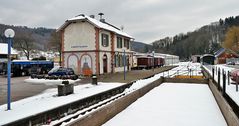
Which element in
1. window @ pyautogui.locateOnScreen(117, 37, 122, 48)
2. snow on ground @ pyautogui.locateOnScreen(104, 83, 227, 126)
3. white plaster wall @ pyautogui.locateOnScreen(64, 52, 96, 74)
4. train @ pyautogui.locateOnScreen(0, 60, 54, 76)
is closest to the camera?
snow on ground @ pyautogui.locateOnScreen(104, 83, 227, 126)

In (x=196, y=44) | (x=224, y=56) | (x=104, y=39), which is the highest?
(x=196, y=44)

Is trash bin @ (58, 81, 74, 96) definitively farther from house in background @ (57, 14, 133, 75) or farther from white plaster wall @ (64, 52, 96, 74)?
white plaster wall @ (64, 52, 96, 74)

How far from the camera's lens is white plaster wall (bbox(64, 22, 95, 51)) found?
2726 centimetres

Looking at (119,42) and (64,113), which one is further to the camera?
(119,42)

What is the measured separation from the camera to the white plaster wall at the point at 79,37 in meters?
27.3

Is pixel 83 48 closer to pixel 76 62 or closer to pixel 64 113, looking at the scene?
pixel 76 62

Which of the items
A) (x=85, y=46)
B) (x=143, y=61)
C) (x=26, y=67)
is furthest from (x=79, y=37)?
(x=143, y=61)

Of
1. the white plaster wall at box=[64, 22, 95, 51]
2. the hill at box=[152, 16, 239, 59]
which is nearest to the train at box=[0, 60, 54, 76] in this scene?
the white plaster wall at box=[64, 22, 95, 51]

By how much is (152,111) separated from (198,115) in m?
2.00

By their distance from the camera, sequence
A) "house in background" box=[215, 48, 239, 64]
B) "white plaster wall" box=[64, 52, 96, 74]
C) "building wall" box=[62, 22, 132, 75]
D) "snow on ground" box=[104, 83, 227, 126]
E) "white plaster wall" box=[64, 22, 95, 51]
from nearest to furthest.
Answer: "snow on ground" box=[104, 83, 227, 126], "building wall" box=[62, 22, 132, 75], "white plaster wall" box=[64, 52, 96, 74], "white plaster wall" box=[64, 22, 95, 51], "house in background" box=[215, 48, 239, 64]

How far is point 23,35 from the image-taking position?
55219 millimetres

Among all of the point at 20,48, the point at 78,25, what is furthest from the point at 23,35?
the point at 78,25

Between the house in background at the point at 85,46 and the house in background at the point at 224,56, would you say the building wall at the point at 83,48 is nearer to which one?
the house in background at the point at 85,46

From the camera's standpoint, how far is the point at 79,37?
28.0 meters
